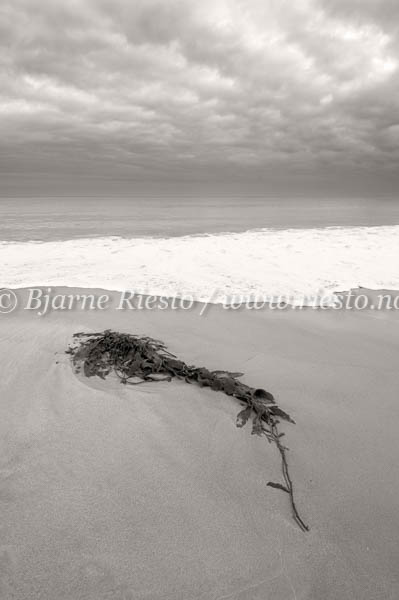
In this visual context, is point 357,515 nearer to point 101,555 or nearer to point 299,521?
point 299,521

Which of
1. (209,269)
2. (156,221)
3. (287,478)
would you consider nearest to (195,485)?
(287,478)

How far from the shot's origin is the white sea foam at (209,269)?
5871 mm

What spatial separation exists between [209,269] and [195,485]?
17.8 ft

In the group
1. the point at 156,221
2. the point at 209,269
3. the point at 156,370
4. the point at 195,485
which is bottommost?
the point at 195,485

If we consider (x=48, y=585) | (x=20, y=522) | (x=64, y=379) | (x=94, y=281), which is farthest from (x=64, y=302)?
(x=48, y=585)

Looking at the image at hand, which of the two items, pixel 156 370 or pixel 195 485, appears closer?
pixel 195 485

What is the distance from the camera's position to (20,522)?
1712mm

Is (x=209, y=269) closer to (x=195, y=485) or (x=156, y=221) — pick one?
(x=195, y=485)

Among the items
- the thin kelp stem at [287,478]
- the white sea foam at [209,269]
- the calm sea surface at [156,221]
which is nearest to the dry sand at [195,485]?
the thin kelp stem at [287,478]

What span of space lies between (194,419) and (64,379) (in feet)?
3.94

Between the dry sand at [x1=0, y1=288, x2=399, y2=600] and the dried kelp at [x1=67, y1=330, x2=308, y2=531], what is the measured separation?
0.10 m

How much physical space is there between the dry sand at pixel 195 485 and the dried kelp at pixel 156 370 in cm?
10

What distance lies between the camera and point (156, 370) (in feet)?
10.2

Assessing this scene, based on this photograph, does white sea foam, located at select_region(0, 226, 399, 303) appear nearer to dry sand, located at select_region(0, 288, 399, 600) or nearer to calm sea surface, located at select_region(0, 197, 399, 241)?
dry sand, located at select_region(0, 288, 399, 600)
